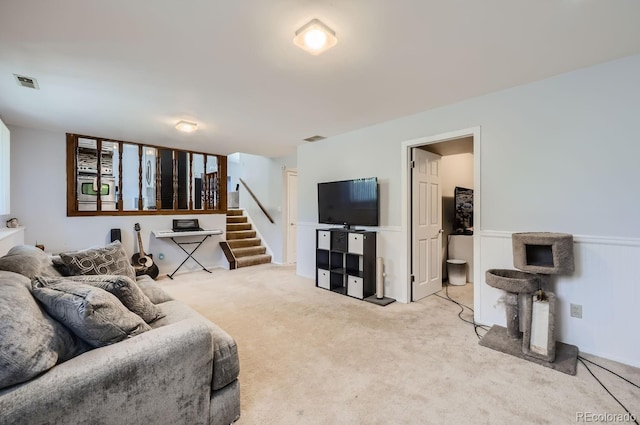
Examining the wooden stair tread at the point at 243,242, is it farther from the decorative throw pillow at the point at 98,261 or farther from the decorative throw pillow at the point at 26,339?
the decorative throw pillow at the point at 26,339

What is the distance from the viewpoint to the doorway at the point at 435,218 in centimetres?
342

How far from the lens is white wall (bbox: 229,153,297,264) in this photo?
20.2 feet

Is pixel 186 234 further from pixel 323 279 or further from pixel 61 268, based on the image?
pixel 61 268

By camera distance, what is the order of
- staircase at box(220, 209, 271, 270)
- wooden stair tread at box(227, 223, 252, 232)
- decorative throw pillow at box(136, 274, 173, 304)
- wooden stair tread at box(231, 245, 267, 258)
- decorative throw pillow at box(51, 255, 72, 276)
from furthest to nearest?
wooden stair tread at box(227, 223, 252, 232)
wooden stair tread at box(231, 245, 267, 258)
staircase at box(220, 209, 271, 270)
decorative throw pillow at box(136, 274, 173, 304)
decorative throw pillow at box(51, 255, 72, 276)

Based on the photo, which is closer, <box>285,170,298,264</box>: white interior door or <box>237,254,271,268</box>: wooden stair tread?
<box>237,254,271,268</box>: wooden stair tread

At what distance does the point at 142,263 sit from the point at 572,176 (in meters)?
5.56

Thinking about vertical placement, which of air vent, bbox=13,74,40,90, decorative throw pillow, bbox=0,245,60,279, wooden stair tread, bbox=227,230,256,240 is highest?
air vent, bbox=13,74,40,90

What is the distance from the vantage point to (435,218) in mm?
4055

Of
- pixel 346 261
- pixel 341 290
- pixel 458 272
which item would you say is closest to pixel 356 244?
pixel 346 261

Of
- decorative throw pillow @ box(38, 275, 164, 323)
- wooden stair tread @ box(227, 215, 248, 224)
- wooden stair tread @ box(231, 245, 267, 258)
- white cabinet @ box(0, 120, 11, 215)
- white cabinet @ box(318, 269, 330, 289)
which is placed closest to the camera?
decorative throw pillow @ box(38, 275, 164, 323)

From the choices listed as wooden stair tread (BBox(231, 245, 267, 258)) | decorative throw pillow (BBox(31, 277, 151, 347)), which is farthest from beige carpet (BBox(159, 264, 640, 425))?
wooden stair tread (BBox(231, 245, 267, 258))

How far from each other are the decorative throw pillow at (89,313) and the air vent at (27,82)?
7.20 feet

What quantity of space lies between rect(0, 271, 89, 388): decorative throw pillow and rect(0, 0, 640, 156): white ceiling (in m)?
1.58

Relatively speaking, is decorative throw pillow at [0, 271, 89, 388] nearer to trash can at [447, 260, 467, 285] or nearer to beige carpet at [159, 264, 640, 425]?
beige carpet at [159, 264, 640, 425]
